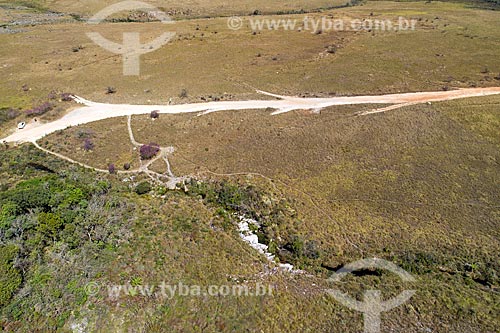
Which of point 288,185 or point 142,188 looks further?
point 288,185

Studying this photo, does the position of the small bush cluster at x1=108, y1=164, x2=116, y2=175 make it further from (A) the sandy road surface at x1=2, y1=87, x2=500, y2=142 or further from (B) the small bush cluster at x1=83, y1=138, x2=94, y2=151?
(A) the sandy road surface at x1=2, y1=87, x2=500, y2=142

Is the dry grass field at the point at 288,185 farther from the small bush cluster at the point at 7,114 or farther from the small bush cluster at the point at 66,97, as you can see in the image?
the small bush cluster at the point at 66,97

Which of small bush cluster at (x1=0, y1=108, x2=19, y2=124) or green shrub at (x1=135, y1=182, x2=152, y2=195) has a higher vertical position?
small bush cluster at (x1=0, y1=108, x2=19, y2=124)

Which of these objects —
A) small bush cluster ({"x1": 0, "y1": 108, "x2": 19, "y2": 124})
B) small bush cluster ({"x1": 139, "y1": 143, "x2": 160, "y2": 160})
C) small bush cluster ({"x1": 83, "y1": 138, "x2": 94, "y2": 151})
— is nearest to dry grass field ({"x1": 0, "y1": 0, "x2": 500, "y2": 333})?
small bush cluster ({"x1": 83, "y1": 138, "x2": 94, "y2": 151})

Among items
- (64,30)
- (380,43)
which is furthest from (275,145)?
(64,30)

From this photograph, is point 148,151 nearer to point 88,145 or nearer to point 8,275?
point 88,145

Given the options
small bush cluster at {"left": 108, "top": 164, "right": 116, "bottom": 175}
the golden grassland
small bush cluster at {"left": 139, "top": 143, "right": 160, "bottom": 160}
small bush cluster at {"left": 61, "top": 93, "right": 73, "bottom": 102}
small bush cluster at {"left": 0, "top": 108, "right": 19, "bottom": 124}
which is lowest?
small bush cluster at {"left": 108, "top": 164, "right": 116, "bottom": 175}

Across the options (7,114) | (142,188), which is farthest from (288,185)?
(7,114)
